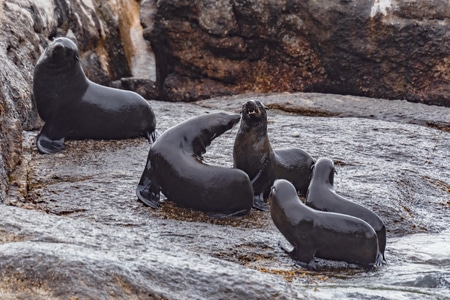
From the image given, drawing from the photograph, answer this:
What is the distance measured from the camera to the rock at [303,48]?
1228 cm

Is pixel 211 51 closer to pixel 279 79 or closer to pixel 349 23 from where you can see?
pixel 279 79

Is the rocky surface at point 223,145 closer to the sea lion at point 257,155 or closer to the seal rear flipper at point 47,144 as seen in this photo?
the seal rear flipper at point 47,144

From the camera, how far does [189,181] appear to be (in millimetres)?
6203

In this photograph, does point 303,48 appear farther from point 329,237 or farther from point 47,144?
point 329,237

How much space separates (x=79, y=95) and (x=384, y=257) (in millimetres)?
3554

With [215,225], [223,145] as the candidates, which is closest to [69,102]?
[223,145]

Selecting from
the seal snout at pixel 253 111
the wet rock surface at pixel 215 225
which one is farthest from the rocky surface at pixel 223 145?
the seal snout at pixel 253 111

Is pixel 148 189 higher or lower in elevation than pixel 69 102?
lower

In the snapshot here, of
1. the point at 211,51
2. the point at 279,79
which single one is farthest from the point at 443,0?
the point at 211,51

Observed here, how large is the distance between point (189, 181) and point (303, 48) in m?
6.84

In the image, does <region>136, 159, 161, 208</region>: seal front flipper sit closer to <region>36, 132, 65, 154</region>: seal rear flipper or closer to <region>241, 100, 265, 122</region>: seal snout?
<region>241, 100, 265, 122</region>: seal snout

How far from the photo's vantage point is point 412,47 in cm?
1230

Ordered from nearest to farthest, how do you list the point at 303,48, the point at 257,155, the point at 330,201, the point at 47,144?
the point at 330,201 → the point at 257,155 → the point at 47,144 → the point at 303,48

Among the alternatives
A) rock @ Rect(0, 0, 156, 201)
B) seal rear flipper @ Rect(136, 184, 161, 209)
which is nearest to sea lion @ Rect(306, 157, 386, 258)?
seal rear flipper @ Rect(136, 184, 161, 209)
